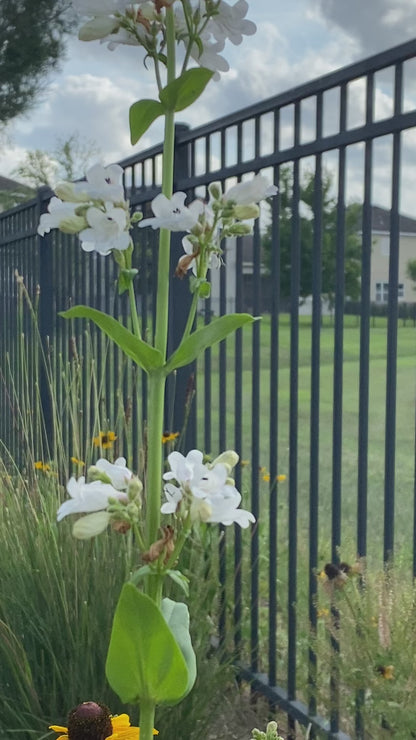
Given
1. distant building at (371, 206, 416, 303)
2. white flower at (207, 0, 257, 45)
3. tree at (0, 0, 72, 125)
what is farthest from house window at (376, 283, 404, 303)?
tree at (0, 0, 72, 125)

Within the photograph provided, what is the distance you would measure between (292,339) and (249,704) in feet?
4.46

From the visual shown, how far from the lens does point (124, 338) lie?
127 centimetres

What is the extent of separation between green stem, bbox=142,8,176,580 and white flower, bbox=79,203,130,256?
69mm

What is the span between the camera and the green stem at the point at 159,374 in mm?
1294

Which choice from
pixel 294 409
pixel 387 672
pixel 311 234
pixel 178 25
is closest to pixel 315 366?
pixel 294 409

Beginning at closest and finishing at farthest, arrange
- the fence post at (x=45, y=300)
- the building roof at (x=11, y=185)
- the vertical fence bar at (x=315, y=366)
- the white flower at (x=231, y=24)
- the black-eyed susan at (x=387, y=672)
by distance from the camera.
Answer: the white flower at (x=231, y=24) < the black-eyed susan at (x=387, y=672) < the vertical fence bar at (x=315, y=366) < the fence post at (x=45, y=300) < the building roof at (x=11, y=185)

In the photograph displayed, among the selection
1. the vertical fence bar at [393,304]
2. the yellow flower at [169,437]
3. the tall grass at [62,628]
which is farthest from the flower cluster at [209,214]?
the yellow flower at [169,437]

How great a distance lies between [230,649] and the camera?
3105mm

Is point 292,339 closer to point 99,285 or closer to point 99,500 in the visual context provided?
point 99,500

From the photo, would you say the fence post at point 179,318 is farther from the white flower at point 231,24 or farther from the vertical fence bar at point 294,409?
the white flower at point 231,24

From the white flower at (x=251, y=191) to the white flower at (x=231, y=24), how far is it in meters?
0.27

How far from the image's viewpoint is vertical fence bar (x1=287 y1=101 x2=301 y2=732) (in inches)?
109

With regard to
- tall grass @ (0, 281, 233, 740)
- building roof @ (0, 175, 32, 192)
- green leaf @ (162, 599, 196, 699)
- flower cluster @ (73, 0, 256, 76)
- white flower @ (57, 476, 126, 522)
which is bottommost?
tall grass @ (0, 281, 233, 740)

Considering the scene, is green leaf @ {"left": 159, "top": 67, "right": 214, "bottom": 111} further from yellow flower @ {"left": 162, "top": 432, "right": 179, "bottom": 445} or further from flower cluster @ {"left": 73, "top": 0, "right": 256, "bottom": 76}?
yellow flower @ {"left": 162, "top": 432, "right": 179, "bottom": 445}
